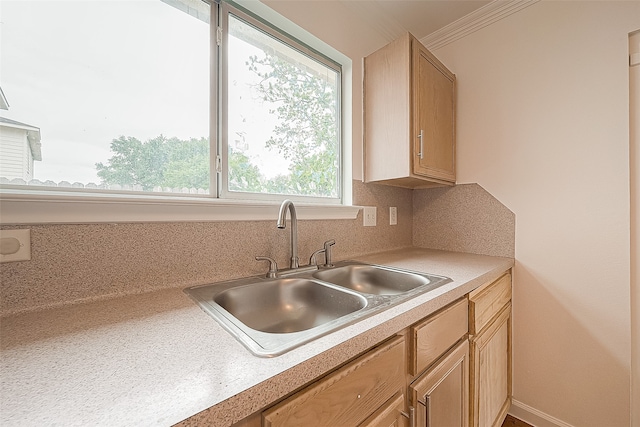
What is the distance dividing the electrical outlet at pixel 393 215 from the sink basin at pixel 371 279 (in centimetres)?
63

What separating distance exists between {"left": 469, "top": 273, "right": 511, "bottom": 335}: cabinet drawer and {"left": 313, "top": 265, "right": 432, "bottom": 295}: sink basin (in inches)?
9.2

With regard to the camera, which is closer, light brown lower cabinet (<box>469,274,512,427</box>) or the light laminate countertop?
the light laminate countertop

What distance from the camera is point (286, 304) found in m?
0.99

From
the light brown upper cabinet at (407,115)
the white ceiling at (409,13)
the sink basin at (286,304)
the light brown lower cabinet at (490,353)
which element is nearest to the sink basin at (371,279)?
the sink basin at (286,304)

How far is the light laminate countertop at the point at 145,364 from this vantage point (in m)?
0.34

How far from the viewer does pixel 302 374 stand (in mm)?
453

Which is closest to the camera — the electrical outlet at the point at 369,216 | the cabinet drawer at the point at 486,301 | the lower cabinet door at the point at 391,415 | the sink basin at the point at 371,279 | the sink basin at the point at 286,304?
the lower cabinet door at the point at 391,415

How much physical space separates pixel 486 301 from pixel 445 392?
0.46 meters

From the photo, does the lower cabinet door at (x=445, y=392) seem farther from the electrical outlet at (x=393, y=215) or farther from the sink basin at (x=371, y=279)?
the electrical outlet at (x=393, y=215)

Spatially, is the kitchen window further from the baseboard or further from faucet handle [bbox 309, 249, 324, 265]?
the baseboard

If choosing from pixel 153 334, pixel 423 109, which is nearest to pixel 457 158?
pixel 423 109

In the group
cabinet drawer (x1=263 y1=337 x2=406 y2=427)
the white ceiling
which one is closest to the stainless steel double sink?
cabinet drawer (x1=263 y1=337 x2=406 y2=427)

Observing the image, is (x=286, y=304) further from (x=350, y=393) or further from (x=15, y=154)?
(x=15, y=154)

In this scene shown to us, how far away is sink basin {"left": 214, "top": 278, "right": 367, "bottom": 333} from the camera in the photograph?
868mm
